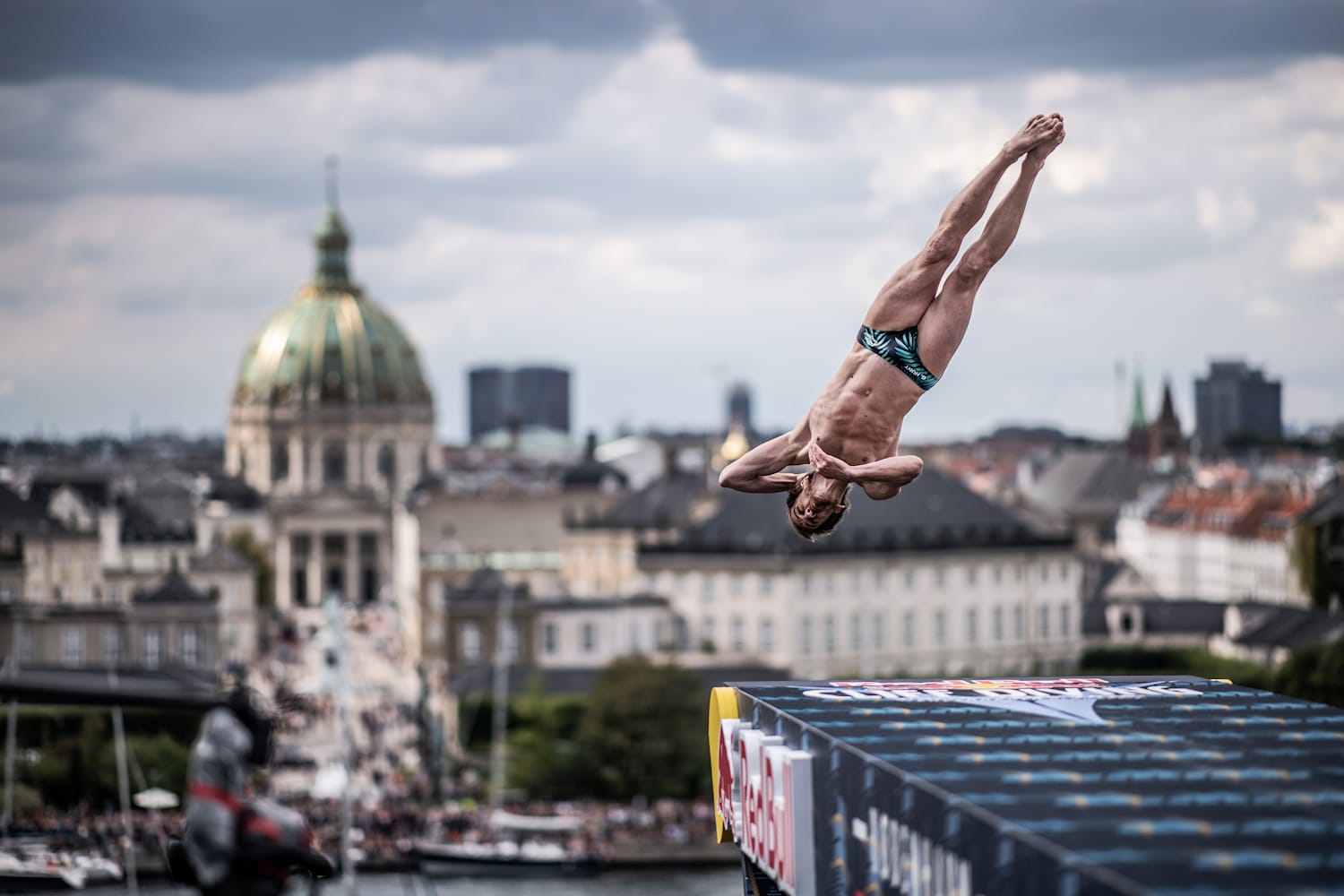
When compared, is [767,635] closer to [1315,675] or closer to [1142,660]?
[1142,660]

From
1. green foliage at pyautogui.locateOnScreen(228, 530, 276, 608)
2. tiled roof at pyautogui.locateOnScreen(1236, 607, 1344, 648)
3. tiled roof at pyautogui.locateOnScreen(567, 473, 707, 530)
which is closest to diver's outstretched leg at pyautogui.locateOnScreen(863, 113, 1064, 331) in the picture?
tiled roof at pyautogui.locateOnScreen(1236, 607, 1344, 648)

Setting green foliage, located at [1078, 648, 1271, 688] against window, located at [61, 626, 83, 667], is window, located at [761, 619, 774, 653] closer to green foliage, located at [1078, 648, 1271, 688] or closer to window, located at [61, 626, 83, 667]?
green foliage, located at [1078, 648, 1271, 688]

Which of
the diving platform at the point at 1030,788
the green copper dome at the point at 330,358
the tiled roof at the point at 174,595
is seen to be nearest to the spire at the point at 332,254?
the green copper dome at the point at 330,358

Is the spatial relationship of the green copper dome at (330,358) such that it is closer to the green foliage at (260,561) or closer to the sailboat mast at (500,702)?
the green foliage at (260,561)

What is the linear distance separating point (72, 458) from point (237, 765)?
580 ft

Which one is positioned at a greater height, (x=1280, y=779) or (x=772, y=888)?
(x=1280, y=779)

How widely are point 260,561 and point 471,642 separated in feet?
185

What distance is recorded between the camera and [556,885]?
62.3m

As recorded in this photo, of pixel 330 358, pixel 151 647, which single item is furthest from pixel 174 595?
pixel 330 358

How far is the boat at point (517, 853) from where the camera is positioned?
6200cm

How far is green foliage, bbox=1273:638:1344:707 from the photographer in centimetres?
6988

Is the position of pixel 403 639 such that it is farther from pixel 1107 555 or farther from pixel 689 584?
pixel 1107 555

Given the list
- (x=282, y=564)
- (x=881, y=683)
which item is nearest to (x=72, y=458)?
(x=282, y=564)

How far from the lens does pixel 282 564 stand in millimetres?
→ 162125
